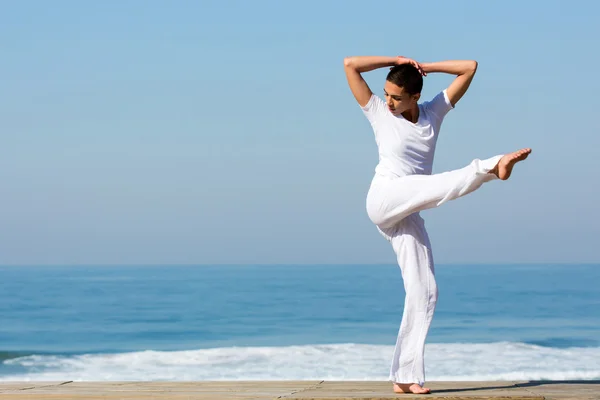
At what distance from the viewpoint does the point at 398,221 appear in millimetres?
4062

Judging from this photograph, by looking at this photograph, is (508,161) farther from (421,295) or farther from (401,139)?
(421,295)

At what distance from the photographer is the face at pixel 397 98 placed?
399 cm

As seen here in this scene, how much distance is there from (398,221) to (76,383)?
1.96 meters

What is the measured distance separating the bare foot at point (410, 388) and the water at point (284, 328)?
17.3ft

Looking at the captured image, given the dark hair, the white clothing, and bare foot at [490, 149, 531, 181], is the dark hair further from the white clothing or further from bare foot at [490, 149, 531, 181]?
bare foot at [490, 149, 531, 181]

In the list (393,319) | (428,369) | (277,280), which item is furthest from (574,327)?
(277,280)

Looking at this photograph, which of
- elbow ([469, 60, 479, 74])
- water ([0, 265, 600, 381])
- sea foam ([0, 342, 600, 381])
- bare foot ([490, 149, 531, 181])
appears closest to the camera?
bare foot ([490, 149, 531, 181])

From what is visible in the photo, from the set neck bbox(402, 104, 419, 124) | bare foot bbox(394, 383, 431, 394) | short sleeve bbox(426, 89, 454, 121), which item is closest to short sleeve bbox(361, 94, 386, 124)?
neck bbox(402, 104, 419, 124)

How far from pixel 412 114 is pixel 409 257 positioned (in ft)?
2.15

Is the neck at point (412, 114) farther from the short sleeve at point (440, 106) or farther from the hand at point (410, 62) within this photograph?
the hand at point (410, 62)

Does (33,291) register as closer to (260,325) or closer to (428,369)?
(260,325)

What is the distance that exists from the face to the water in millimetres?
5667

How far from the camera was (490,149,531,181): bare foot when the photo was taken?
3568 mm

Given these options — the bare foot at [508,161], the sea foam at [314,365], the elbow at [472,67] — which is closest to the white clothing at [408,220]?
the elbow at [472,67]
